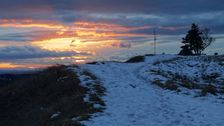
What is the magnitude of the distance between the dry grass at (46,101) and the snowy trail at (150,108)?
1.10m

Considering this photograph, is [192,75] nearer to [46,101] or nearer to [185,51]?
[46,101]

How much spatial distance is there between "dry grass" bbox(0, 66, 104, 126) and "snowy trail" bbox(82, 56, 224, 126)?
3.62ft

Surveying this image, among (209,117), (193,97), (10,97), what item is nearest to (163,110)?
(209,117)

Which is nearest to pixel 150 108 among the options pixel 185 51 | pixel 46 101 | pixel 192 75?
pixel 46 101

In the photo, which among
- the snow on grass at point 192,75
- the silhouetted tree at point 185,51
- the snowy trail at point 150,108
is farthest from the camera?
the silhouetted tree at point 185,51

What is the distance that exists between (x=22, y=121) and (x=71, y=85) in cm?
512

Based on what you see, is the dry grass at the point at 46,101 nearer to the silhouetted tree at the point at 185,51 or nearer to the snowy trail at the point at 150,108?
the snowy trail at the point at 150,108

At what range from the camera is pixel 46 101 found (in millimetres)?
26234

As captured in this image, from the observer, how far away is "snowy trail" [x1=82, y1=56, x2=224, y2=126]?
1808 cm

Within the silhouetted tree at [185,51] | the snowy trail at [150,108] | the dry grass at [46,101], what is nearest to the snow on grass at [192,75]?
the snowy trail at [150,108]

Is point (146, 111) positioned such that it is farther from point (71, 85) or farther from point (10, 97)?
point (10, 97)

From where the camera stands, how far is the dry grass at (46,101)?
20406 mm

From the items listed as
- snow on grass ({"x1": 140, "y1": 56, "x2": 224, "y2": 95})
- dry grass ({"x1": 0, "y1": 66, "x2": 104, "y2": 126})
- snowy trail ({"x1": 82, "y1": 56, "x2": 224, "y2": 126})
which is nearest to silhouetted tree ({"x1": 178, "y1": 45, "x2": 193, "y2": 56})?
snow on grass ({"x1": 140, "y1": 56, "x2": 224, "y2": 95})

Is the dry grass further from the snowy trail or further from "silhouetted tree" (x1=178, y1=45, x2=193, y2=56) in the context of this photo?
"silhouetted tree" (x1=178, y1=45, x2=193, y2=56)
